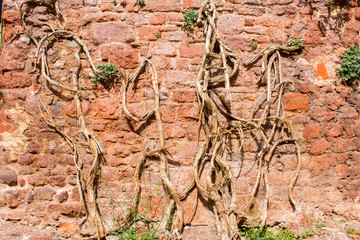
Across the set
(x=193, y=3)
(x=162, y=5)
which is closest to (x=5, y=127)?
(x=162, y=5)

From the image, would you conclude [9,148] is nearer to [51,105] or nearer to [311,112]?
[51,105]

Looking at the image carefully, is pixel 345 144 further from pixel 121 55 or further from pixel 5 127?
pixel 5 127

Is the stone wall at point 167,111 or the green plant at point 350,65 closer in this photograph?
the stone wall at point 167,111

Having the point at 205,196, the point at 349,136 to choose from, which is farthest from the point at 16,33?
Result: the point at 349,136

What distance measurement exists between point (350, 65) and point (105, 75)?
2495 mm

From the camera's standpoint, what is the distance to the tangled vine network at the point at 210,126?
286 centimetres

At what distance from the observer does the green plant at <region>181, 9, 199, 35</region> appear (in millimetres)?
2955

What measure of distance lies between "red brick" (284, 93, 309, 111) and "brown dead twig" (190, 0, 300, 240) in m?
0.07

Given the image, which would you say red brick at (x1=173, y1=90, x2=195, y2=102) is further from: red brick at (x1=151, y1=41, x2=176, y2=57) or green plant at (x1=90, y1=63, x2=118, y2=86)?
green plant at (x1=90, y1=63, x2=118, y2=86)

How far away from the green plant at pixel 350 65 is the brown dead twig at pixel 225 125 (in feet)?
1.80

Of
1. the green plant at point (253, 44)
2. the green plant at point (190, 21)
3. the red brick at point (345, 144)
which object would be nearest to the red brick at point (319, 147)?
the red brick at point (345, 144)

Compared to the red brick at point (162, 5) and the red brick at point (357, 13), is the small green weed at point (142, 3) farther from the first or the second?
the red brick at point (357, 13)

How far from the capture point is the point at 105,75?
2873 millimetres

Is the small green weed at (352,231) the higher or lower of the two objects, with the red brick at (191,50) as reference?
lower
